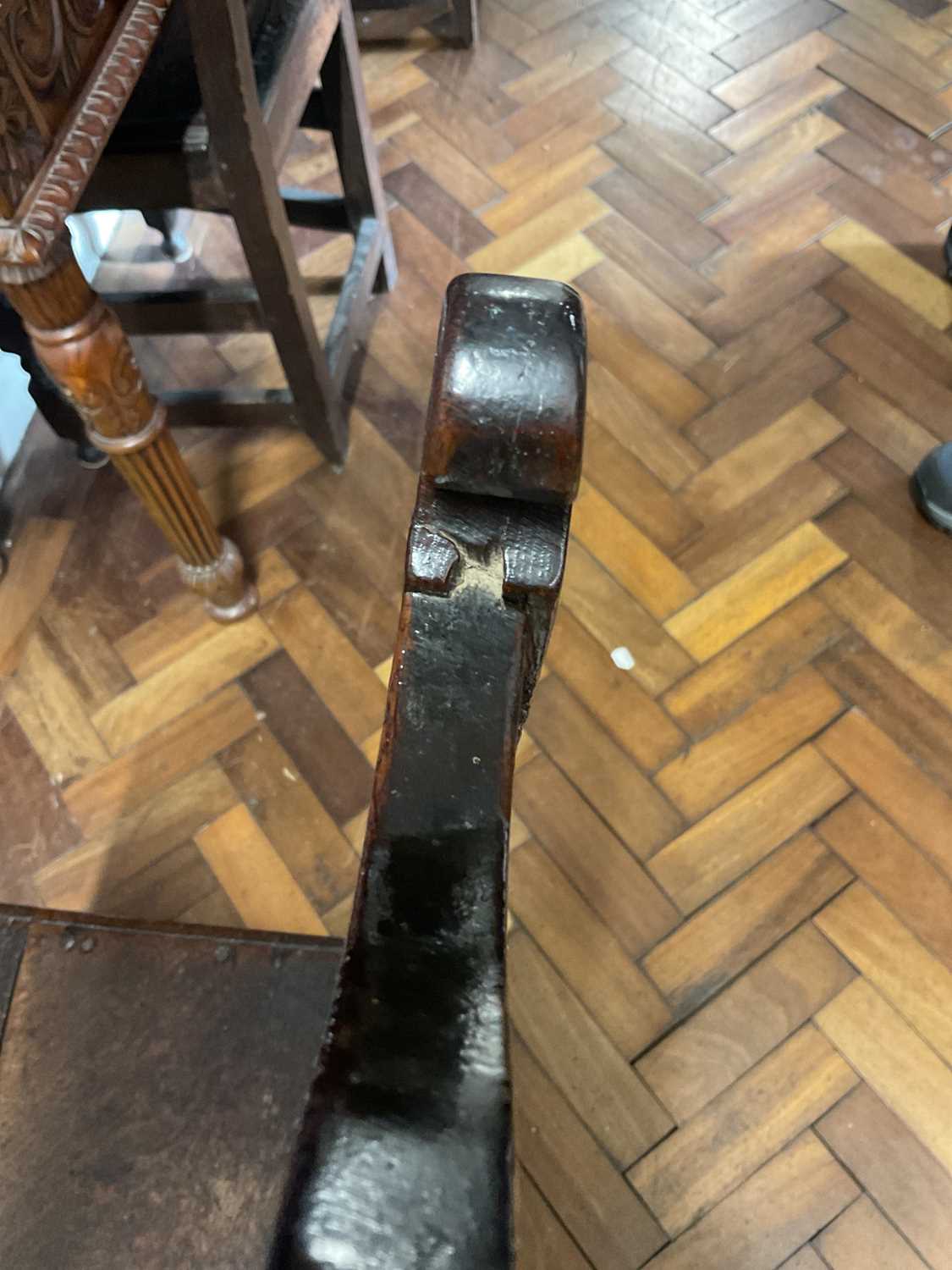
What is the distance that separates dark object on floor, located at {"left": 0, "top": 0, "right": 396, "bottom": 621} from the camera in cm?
67

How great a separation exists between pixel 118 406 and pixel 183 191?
0.93ft

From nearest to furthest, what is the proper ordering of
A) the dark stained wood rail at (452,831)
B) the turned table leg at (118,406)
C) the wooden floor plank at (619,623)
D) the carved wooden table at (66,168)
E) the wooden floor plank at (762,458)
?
the dark stained wood rail at (452,831) < the carved wooden table at (66,168) < the turned table leg at (118,406) < the wooden floor plank at (619,623) < the wooden floor plank at (762,458)

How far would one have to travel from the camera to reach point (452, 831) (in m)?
0.31

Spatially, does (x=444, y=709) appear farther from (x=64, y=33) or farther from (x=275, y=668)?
(x=275, y=668)

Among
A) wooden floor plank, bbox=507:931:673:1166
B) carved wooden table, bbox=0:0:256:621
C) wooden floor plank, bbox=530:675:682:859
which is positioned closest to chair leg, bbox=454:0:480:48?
carved wooden table, bbox=0:0:256:621

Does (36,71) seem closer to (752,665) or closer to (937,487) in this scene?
(752,665)

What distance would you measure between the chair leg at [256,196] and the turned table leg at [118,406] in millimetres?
247

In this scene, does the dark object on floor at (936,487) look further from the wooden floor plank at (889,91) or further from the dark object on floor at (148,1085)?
the dark object on floor at (148,1085)

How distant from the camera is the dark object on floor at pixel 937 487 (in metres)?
1.35

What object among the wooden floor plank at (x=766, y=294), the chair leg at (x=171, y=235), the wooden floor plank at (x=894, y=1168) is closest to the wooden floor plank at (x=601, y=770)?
the wooden floor plank at (x=894, y=1168)

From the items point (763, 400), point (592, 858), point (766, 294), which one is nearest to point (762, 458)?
point (763, 400)

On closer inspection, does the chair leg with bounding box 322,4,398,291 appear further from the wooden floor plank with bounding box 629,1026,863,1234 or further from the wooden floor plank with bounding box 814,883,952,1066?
the wooden floor plank with bounding box 629,1026,863,1234

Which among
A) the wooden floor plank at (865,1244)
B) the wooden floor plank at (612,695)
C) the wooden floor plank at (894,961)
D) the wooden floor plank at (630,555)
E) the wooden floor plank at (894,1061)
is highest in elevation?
the wooden floor plank at (630,555)

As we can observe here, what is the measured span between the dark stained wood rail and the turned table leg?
1.97ft
